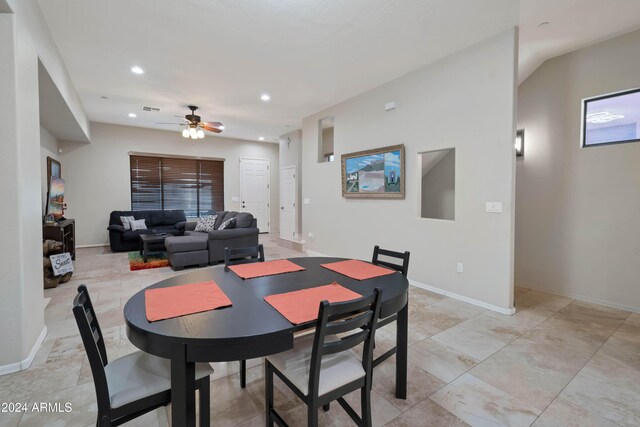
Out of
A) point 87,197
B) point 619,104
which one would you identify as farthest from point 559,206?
point 87,197

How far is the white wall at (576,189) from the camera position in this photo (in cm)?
319

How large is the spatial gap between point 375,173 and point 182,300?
145 inches

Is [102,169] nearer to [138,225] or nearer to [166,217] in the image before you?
[138,225]

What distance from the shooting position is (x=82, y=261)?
5469 millimetres

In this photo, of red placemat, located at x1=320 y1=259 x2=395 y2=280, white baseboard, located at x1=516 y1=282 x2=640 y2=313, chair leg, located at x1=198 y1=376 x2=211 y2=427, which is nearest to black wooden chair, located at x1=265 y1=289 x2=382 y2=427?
chair leg, located at x1=198 y1=376 x2=211 y2=427

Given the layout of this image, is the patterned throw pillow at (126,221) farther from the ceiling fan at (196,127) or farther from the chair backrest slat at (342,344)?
the chair backrest slat at (342,344)

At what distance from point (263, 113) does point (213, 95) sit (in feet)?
4.21

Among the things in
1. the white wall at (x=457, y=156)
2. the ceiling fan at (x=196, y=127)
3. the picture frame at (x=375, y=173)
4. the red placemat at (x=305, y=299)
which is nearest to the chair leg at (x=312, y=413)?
the red placemat at (x=305, y=299)

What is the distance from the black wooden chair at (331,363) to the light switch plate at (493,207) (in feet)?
8.08

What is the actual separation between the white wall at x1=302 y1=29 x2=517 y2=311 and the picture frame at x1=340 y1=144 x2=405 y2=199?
0.38 ft

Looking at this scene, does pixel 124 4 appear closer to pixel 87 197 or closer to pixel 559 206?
pixel 559 206

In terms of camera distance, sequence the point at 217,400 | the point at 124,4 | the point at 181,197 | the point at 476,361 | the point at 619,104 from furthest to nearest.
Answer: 1. the point at 181,197
2. the point at 619,104
3. the point at 124,4
4. the point at 476,361
5. the point at 217,400

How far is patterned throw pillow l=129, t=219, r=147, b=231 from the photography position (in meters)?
6.67

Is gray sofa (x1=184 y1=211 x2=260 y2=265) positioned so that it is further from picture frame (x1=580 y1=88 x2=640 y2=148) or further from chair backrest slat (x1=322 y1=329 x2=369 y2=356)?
picture frame (x1=580 y1=88 x2=640 y2=148)
